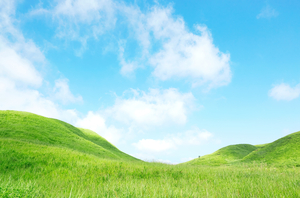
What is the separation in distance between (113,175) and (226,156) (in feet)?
171

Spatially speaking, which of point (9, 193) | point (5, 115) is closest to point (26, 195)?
point (9, 193)

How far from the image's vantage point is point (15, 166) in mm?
10312

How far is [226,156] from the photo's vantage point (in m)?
51.8

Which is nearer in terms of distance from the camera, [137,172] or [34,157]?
[137,172]

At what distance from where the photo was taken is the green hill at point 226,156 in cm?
4788

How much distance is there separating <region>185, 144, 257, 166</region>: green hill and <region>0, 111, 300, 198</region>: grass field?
17.0 m

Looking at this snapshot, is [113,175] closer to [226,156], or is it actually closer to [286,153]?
[286,153]

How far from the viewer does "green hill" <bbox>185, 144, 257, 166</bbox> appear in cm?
4788

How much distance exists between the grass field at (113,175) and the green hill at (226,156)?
1699 cm

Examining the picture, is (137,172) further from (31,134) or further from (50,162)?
(31,134)

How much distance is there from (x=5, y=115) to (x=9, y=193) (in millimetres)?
43979

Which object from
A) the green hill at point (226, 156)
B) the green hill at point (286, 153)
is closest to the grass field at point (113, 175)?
the green hill at point (286, 153)

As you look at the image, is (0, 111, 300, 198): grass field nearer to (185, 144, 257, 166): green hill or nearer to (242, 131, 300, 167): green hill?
(242, 131, 300, 167): green hill

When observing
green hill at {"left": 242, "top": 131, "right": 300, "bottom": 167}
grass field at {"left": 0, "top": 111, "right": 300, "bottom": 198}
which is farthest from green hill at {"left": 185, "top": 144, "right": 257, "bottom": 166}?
green hill at {"left": 242, "top": 131, "right": 300, "bottom": 167}
